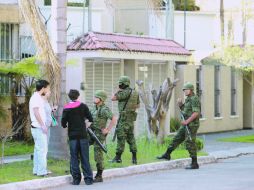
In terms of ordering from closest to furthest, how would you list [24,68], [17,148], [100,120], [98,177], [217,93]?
[98,177], [100,120], [24,68], [17,148], [217,93]

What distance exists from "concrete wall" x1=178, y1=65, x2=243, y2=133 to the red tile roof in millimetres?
2436

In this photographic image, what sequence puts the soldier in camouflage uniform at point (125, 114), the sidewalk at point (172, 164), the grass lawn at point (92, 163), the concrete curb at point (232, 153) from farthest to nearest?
the concrete curb at point (232, 153) → the soldier in camouflage uniform at point (125, 114) → the grass lawn at point (92, 163) → the sidewalk at point (172, 164)

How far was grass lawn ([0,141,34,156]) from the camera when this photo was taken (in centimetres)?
1919

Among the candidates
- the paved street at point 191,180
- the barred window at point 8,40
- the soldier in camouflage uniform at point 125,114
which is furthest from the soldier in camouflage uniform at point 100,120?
the barred window at point 8,40

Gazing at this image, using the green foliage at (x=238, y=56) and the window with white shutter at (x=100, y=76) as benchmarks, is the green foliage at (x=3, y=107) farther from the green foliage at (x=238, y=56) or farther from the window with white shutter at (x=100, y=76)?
the green foliage at (x=238, y=56)

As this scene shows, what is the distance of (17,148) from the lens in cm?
1997

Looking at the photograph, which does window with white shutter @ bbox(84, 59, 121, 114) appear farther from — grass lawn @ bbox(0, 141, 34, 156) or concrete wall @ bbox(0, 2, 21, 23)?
grass lawn @ bbox(0, 141, 34, 156)

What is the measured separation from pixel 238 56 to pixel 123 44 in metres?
6.01

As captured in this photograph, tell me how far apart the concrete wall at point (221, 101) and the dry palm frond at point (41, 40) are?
13.4 m

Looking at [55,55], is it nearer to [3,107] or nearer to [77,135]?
[77,135]

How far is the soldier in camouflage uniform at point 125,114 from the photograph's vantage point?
16.4 m

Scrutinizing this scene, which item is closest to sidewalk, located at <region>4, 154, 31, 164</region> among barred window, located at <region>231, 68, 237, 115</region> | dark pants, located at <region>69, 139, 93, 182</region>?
dark pants, located at <region>69, 139, 93, 182</region>

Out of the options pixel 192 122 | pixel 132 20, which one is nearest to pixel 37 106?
pixel 192 122

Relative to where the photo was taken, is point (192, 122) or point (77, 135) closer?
point (77, 135)
